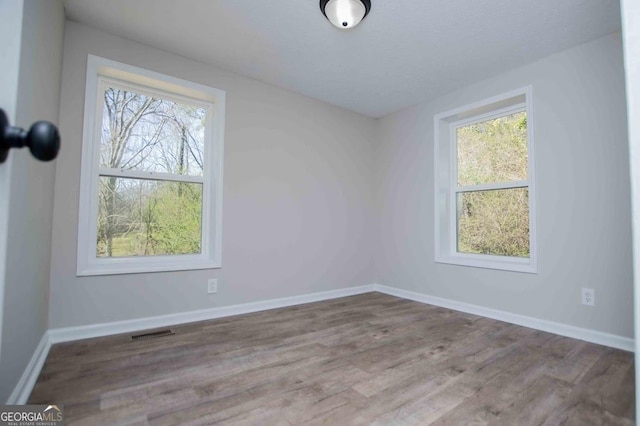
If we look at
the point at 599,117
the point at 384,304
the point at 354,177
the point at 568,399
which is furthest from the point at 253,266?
the point at 599,117

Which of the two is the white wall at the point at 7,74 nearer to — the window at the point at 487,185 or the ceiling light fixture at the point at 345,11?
the ceiling light fixture at the point at 345,11

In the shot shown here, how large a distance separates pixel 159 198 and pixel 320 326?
1.90 m

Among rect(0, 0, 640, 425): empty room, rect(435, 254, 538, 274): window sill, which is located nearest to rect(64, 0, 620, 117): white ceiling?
rect(0, 0, 640, 425): empty room

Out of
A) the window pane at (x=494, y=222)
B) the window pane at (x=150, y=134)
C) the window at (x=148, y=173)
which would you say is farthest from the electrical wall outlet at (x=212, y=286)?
the window pane at (x=494, y=222)

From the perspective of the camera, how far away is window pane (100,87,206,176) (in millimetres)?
2641

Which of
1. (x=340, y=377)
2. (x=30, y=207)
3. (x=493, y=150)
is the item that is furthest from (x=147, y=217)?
(x=493, y=150)

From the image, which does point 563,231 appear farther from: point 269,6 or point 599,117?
point 269,6

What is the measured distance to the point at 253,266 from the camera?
3219 millimetres

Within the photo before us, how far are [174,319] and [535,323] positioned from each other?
324cm

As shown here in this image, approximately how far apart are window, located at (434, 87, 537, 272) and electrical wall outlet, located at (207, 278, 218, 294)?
8.07ft

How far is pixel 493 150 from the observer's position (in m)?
3.28

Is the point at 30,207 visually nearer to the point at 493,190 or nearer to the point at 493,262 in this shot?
the point at 493,262

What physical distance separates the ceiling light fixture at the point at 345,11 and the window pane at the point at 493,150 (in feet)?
6.45

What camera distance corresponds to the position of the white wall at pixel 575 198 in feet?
7.68
